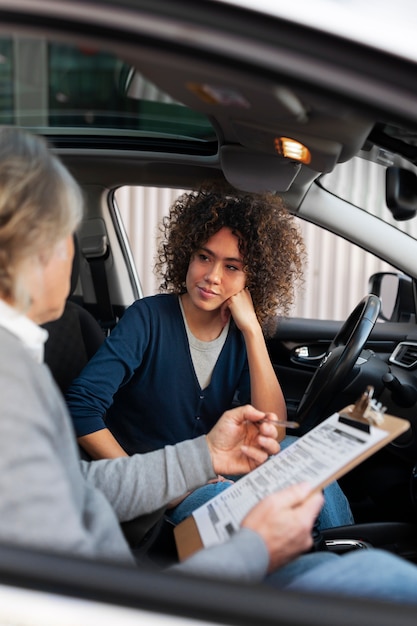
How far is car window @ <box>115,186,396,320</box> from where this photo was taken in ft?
8.54

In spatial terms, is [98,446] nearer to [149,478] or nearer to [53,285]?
[149,478]

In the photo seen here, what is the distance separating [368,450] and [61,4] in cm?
69

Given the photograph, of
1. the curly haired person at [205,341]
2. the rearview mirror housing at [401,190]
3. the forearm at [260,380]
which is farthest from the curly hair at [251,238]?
the rearview mirror housing at [401,190]

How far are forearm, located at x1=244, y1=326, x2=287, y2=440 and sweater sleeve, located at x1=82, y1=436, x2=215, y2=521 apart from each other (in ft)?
1.71

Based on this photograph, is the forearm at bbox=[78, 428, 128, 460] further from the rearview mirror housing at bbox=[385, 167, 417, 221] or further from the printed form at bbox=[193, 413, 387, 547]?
the rearview mirror housing at bbox=[385, 167, 417, 221]

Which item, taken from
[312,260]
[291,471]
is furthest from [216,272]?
[312,260]

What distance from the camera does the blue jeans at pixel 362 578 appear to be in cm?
84

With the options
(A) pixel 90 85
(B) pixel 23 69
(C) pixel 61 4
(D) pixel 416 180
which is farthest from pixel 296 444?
(A) pixel 90 85

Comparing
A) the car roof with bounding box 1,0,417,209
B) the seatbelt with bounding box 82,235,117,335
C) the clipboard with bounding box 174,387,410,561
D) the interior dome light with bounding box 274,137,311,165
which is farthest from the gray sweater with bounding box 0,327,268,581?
the seatbelt with bounding box 82,235,117,335

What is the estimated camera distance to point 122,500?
48.8 inches

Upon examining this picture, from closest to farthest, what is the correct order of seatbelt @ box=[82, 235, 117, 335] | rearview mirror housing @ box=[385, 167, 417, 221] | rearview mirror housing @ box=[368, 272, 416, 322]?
rearview mirror housing @ box=[385, 167, 417, 221] < rearview mirror housing @ box=[368, 272, 416, 322] < seatbelt @ box=[82, 235, 117, 335]

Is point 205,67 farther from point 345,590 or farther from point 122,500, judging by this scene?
point 122,500

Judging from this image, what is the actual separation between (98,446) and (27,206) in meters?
0.78

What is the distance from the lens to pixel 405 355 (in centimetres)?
229
